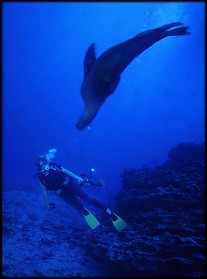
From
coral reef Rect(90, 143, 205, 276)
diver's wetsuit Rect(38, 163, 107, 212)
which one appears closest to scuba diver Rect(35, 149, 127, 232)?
diver's wetsuit Rect(38, 163, 107, 212)

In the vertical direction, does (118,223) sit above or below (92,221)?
below

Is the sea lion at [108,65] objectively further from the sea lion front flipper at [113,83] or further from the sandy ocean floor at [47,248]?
the sandy ocean floor at [47,248]

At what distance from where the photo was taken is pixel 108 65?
2.62m

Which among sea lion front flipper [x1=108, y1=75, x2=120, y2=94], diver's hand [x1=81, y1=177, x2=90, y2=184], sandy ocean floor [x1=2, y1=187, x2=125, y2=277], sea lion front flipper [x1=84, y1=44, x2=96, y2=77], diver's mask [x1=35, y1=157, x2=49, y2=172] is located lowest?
sandy ocean floor [x1=2, y1=187, x2=125, y2=277]

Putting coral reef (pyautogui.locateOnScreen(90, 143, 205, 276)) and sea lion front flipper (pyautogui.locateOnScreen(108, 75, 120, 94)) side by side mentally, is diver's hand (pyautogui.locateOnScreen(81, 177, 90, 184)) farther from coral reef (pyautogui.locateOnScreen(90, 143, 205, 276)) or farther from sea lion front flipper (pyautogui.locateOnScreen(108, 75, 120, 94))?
sea lion front flipper (pyautogui.locateOnScreen(108, 75, 120, 94))

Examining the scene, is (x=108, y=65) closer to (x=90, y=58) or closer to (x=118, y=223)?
(x=90, y=58)

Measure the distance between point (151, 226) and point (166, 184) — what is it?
1451mm

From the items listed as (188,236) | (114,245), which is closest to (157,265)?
(188,236)

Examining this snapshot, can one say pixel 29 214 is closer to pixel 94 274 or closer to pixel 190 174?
pixel 94 274

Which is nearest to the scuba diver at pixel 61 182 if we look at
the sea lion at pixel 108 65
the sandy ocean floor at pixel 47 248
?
the sandy ocean floor at pixel 47 248

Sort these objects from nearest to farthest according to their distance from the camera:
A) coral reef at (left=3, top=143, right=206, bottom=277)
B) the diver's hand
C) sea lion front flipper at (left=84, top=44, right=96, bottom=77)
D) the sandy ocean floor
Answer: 1. sea lion front flipper at (left=84, top=44, right=96, bottom=77)
2. coral reef at (left=3, top=143, right=206, bottom=277)
3. the sandy ocean floor
4. the diver's hand

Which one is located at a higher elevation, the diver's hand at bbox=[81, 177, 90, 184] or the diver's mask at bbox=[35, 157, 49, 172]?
the diver's mask at bbox=[35, 157, 49, 172]

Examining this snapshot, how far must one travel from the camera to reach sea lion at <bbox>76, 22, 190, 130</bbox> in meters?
2.53

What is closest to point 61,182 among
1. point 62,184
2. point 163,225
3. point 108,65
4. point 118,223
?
point 62,184
